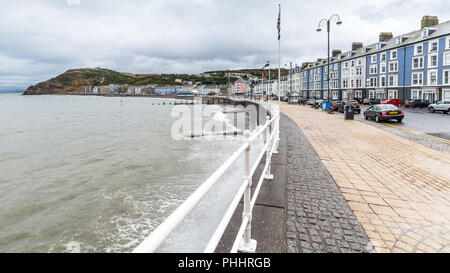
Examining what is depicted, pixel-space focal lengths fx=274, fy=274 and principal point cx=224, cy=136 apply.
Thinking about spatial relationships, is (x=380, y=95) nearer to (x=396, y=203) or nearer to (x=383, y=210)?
(x=396, y=203)

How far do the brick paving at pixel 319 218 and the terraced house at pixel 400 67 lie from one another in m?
44.9

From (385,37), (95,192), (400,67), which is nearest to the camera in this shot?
(95,192)

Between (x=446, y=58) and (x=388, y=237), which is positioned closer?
(x=388, y=237)

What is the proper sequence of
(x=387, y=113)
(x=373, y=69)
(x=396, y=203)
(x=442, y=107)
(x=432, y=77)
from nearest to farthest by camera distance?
(x=396, y=203) < (x=387, y=113) < (x=442, y=107) < (x=432, y=77) < (x=373, y=69)

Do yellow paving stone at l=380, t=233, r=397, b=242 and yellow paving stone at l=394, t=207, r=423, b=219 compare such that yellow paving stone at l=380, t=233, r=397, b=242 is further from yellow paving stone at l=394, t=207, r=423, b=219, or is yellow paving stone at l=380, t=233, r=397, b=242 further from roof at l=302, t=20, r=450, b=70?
roof at l=302, t=20, r=450, b=70

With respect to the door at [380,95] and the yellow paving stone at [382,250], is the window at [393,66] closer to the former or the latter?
the door at [380,95]

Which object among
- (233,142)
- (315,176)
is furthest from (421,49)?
(315,176)

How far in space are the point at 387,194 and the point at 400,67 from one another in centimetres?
5213

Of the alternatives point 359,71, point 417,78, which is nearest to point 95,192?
point 417,78

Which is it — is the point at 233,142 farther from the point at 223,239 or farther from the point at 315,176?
the point at 223,239

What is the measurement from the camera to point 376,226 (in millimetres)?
3582

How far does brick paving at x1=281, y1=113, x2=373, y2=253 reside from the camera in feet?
10.1

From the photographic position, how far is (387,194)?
4820 millimetres

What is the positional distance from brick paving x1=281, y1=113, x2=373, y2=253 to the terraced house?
44901 millimetres
